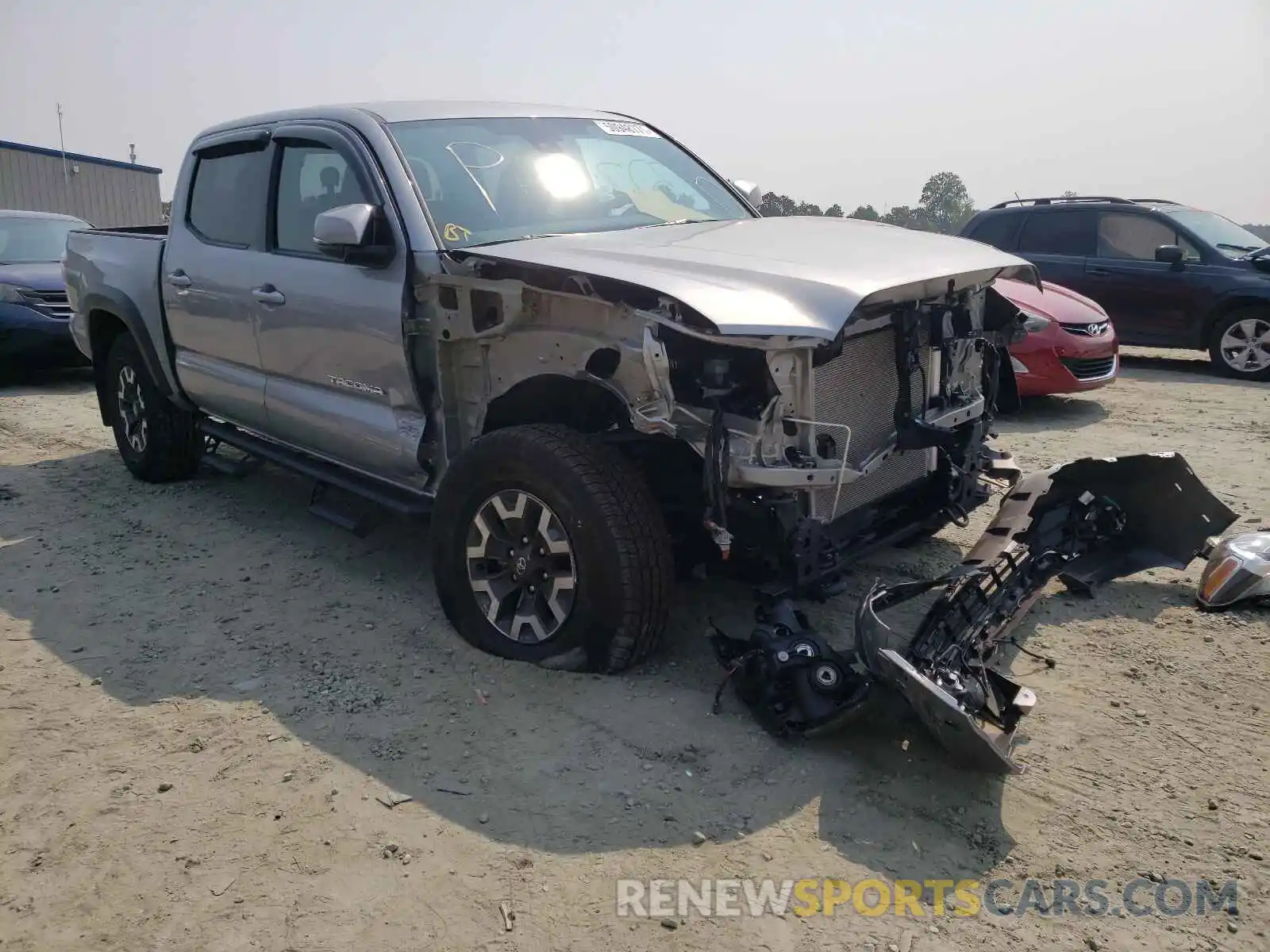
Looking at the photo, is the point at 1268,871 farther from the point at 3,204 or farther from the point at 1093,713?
the point at 3,204

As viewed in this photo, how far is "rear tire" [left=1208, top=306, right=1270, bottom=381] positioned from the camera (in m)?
9.57

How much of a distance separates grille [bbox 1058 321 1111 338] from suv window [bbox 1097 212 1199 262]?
2889 millimetres

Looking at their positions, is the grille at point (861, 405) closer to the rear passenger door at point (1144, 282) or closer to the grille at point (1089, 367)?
the grille at point (1089, 367)

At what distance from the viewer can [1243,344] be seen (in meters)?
9.68

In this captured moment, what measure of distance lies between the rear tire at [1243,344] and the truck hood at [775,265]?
6.56m

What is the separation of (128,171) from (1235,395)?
29.6 meters

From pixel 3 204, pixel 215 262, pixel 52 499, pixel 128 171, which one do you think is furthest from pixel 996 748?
pixel 128 171

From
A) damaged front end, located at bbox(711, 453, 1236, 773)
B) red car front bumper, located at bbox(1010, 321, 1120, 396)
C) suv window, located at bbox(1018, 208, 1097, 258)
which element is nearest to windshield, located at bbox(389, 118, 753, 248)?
damaged front end, located at bbox(711, 453, 1236, 773)

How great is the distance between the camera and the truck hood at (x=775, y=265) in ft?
10.1

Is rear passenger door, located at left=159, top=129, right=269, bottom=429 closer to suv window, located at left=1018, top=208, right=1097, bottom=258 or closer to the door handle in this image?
the door handle

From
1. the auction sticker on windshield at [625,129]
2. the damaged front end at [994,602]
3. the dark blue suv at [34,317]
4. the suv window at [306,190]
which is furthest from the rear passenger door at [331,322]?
the dark blue suv at [34,317]

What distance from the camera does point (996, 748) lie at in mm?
2807

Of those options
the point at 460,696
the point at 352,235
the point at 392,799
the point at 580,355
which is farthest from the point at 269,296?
the point at 392,799

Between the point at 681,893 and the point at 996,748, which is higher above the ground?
the point at 996,748
